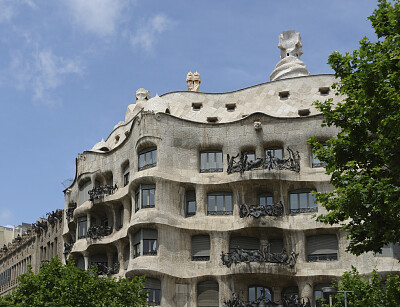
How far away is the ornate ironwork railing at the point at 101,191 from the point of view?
1976 inches

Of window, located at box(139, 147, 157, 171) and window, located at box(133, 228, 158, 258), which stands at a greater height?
window, located at box(139, 147, 157, 171)

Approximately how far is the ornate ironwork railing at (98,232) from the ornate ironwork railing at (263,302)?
10560 mm

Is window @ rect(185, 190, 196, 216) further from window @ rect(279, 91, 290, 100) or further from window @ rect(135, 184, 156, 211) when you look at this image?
window @ rect(279, 91, 290, 100)

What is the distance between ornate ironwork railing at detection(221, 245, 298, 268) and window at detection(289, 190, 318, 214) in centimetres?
295

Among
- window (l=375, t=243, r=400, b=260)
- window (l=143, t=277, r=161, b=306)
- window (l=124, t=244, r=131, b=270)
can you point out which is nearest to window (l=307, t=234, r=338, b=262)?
window (l=375, t=243, r=400, b=260)

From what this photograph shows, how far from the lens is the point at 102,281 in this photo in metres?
39.2

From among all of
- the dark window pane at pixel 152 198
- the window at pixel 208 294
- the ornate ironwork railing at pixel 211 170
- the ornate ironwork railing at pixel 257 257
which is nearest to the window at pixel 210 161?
the ornate ironwork railing at pixel 211 170

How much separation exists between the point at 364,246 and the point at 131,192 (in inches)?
894

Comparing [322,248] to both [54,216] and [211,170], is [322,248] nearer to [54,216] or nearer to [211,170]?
[211,170]

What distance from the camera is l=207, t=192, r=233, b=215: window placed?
46562 millimetres

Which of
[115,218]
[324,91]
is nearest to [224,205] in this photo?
[115,218]

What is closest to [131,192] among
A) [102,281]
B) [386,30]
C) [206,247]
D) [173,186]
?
[173,186]

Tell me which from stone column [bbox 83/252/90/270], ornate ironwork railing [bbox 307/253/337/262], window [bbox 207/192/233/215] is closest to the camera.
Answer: ornate ironwork railing [bbox 307/253/337/262]

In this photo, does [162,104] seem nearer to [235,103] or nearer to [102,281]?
[235,103]
